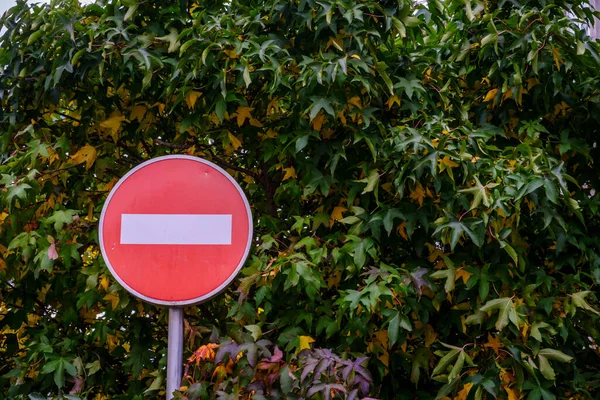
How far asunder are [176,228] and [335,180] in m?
0.99

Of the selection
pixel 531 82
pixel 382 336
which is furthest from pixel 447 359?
pixel 531 82

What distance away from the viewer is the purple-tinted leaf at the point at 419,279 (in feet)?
9.94

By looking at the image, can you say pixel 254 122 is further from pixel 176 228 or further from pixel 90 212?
pixel 176 228

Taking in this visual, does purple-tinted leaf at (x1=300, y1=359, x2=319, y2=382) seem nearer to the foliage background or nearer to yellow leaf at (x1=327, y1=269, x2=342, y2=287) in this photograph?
the foliage background

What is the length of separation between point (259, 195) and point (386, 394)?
1.23 metres

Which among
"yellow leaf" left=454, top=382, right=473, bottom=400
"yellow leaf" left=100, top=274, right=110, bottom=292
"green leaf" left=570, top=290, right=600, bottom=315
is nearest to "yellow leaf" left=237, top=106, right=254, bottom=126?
"yellow leaf" left=100, top=274, right=110, bottom=292

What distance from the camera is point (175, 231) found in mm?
2535

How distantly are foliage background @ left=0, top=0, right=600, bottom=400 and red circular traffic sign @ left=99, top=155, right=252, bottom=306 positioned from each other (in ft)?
1.20

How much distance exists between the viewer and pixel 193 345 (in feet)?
10.5

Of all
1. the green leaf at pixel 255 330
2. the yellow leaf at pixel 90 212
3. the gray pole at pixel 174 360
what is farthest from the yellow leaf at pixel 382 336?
the yellow leaf at pixel 90 212

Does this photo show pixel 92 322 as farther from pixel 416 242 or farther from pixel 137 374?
pixel 416 242

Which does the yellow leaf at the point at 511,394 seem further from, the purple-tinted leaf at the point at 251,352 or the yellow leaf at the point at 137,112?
the yellow leaf at the point at 137,112

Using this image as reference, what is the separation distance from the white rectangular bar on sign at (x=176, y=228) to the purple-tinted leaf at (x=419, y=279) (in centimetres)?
91

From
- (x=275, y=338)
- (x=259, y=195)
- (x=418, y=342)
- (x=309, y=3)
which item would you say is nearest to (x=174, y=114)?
(x=259, y=195)
